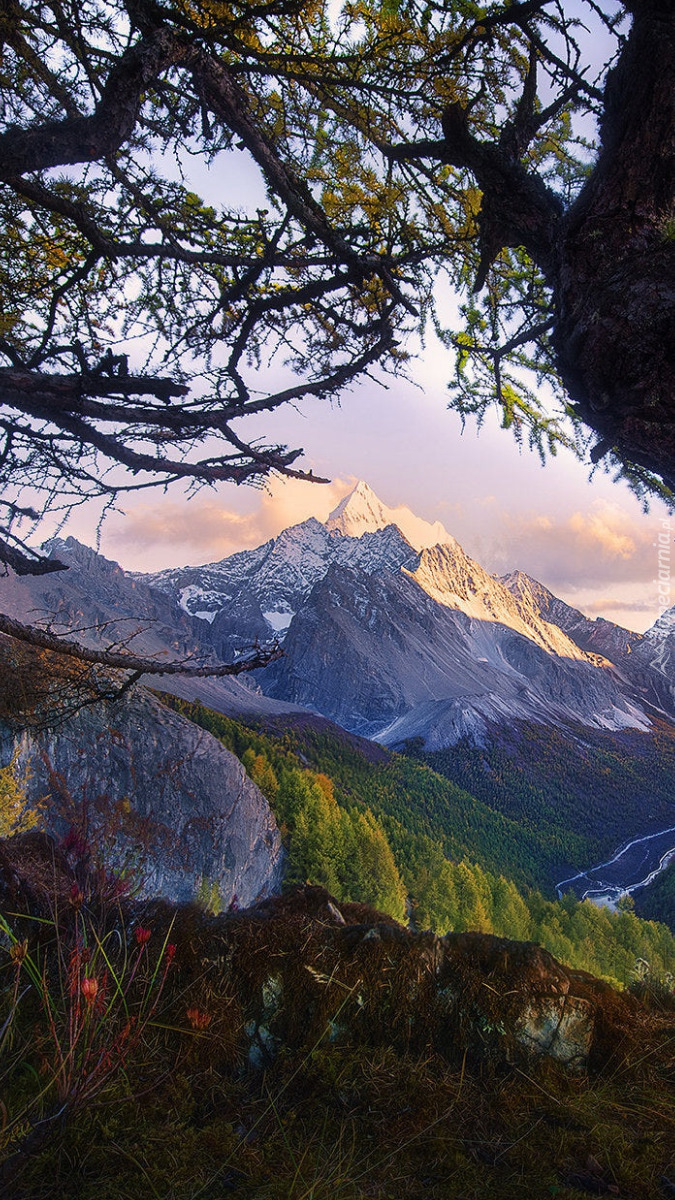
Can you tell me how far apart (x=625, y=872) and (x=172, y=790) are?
112m

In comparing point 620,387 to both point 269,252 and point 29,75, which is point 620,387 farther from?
point 29,75

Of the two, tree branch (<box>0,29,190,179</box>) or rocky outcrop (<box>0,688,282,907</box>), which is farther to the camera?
rocky outcrop (<box>0,688,282,907</box>)

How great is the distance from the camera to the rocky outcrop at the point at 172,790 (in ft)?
56.8

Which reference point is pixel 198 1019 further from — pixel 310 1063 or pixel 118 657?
pixel 118 657

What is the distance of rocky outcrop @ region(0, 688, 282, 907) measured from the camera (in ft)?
56.8

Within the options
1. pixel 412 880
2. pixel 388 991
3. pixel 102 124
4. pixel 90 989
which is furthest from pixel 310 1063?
pixel 412 880

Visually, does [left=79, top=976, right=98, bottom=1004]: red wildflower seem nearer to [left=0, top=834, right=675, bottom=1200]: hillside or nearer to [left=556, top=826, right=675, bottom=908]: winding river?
[left=0, top=834, right=675, bottom=1200]: hillside

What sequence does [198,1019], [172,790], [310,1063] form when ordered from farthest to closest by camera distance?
[172,790], [198,1019], [310,1063]

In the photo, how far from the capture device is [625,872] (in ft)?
339

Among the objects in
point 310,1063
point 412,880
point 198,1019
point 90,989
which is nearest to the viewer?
point 90,989

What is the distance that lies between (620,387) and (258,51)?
307cm

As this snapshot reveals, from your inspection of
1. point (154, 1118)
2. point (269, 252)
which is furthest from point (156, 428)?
point (154, 1118)

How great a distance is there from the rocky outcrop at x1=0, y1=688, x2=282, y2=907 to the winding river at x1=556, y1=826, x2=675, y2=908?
80522 millimetres

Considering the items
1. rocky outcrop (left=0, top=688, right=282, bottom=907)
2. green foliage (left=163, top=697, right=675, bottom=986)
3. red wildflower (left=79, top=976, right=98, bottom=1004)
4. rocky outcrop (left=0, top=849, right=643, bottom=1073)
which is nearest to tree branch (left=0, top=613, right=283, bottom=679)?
rocky outcrop (left=0, top=849, right=643, bottom=1073)
